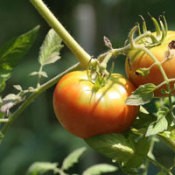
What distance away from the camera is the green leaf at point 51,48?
101cm

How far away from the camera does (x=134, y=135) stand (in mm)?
919

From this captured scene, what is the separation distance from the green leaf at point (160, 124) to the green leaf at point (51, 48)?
0.21m

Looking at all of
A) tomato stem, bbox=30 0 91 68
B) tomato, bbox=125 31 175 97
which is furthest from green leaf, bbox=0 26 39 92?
tomato, bbox=125 31 175 97

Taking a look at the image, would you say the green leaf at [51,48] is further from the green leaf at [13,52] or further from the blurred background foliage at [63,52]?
the blurred background foliage at [63,52]

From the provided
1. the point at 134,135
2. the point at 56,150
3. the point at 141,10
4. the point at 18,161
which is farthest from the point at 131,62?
the point at 141,10

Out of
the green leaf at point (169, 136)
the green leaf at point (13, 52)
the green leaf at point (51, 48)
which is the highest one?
the green leaf at point (13, 52)

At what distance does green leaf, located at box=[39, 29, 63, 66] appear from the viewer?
101cm

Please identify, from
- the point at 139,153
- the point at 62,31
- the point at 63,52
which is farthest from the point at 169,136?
the point at 63,52

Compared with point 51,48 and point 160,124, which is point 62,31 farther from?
point 160,124

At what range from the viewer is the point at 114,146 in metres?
0.88

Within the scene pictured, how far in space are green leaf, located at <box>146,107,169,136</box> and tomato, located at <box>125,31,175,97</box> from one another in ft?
0.09

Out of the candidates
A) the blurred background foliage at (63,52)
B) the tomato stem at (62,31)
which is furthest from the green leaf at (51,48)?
the blurred background foliage at (63,52)

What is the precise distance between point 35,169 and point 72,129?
336mm

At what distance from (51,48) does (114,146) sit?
221 mm
